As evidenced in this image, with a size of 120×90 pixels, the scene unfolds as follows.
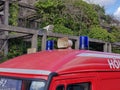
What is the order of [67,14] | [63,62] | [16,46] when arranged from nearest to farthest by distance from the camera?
[63,62] < [16,46] < [67,14]

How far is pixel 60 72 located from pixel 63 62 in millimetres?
225

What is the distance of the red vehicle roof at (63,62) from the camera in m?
4.49

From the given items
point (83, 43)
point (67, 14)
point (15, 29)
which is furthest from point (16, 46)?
point (83, 43)

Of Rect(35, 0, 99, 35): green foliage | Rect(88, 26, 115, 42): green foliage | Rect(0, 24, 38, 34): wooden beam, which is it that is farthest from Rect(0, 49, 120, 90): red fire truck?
Rect(35, 0, 99, 35): green foliage

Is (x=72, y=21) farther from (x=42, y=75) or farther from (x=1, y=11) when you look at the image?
(x=42, y=75)

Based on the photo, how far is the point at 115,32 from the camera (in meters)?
22.7

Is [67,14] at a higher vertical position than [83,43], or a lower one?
higher

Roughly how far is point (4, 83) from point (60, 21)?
15.5 m

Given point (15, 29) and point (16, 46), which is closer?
point (15, 29)

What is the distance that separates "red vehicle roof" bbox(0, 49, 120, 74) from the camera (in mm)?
4492

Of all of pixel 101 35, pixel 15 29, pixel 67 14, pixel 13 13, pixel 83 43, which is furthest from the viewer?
pixel 67 14

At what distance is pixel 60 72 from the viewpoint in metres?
4.42

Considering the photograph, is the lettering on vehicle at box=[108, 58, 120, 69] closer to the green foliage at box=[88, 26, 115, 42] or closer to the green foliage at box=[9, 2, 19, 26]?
the green foliage at box=[88, 26, 115, 42]

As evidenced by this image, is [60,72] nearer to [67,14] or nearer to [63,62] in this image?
[63,62]
